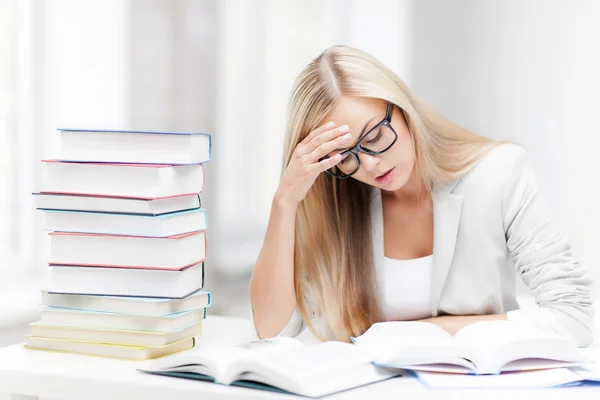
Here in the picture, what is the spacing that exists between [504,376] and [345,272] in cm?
78

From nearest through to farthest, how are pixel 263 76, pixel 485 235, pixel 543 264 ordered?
1. pixel 543 264
2. pixel 485 235
3. pixel 263 76

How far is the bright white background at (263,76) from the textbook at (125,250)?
904 mm

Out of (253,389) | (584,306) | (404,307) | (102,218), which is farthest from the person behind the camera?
(404,307)

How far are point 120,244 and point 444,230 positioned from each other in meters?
0.82

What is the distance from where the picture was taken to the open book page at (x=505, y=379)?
101 cm

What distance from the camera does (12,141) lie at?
6.97 ft

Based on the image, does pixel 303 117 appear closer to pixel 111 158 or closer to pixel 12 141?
pixel 111 158

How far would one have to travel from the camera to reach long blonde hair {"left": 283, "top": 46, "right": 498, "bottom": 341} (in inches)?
66.1

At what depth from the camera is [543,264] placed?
1.68 metres

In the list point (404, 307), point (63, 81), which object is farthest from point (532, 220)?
point (63, 81)

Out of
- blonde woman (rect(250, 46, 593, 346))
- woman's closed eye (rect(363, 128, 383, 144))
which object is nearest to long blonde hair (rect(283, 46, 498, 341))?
blonde woman (rect(250, 46, 593, 346))

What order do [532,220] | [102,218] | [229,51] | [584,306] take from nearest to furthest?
[102,218], [584,306], [532,220], [229,51]

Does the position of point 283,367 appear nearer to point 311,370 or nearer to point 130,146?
point 311,370

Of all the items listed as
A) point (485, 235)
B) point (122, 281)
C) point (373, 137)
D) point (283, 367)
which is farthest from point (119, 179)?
point (485, 235)
